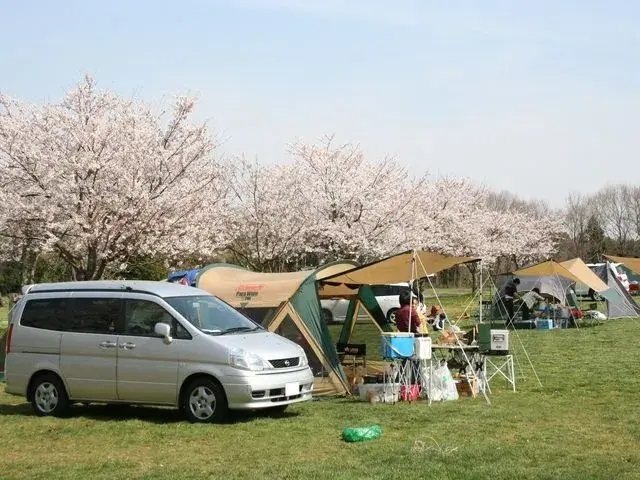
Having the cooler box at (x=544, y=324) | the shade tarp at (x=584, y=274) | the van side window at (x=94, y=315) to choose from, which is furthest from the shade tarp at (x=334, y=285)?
the cooler box at (x=544, y=324)

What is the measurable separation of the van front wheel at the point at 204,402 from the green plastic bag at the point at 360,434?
5.77ft

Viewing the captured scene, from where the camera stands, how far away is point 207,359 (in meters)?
9.61

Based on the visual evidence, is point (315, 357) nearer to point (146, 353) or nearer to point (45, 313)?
point (146, 353)

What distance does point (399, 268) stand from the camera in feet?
42.0

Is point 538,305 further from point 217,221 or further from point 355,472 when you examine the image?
point 355,472

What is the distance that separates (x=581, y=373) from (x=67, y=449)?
28.8ft

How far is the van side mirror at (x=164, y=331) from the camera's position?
32.1ft

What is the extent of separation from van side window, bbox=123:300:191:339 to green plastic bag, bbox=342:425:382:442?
2.65m

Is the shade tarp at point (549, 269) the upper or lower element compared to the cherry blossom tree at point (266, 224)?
lower

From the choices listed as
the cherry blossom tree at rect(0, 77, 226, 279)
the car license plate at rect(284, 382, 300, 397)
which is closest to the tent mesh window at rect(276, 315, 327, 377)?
the car license plate at rect(284, 382, 300, 397)

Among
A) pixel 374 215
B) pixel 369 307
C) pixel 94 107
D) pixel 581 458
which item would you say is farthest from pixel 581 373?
pixel 374 215

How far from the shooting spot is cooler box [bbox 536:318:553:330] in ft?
77.5

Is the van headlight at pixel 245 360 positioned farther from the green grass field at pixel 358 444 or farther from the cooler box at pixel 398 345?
the cooler box at pixel 398 345

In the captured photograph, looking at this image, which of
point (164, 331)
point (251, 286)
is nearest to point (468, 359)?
point (251, 286)
